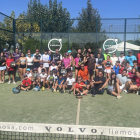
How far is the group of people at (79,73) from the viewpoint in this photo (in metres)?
8.04

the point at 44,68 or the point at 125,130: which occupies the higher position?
the point at 44,68

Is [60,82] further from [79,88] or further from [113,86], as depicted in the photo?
[113,86]

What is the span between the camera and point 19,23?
17906mm

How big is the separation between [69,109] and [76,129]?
2.96 meters

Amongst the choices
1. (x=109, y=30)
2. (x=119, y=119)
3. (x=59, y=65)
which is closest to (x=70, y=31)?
(x=109, y=30)

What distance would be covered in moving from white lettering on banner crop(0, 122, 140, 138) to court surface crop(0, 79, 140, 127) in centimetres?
180

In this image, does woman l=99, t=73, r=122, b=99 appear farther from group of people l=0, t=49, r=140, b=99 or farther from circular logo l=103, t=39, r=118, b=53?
circular logo l=103, t=39, r=118, b=53

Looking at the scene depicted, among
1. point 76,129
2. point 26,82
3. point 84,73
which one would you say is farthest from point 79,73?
point 76,129

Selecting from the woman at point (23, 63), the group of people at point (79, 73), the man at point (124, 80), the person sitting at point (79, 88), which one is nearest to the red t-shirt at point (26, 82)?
the group of people at point (79, 73)

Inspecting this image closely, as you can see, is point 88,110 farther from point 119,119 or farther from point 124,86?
point 124,86

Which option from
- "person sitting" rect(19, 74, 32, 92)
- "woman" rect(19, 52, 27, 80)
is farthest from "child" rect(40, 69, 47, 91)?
"woman" rect(19, 52, 27, 80)

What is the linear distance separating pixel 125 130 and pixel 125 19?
10990 mm

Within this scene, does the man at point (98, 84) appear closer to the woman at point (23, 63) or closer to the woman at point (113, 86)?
the woman at point (113, 86)

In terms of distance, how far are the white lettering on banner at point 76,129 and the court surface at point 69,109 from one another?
5.89 feet
